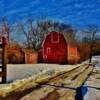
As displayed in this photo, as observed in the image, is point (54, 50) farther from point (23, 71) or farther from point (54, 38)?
point (23, 71)

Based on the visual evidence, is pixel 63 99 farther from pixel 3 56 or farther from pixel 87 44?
pixel 87 44

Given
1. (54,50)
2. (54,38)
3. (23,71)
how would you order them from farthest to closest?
(54,38)
(54,50)
(23,71)

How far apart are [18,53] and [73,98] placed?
43.3 metres

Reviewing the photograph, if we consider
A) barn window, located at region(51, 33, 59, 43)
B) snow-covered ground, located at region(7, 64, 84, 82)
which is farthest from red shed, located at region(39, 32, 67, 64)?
snow-covered ground, located at region(7, 64, 84, 82)

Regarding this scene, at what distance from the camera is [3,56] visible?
1259 cm

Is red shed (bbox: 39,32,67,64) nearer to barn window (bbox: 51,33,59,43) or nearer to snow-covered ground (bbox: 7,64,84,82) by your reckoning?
barn window (bbox: 51,33,59,43)

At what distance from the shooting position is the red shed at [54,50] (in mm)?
51000

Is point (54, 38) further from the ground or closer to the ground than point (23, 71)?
further from the ground

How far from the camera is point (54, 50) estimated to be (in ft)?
171

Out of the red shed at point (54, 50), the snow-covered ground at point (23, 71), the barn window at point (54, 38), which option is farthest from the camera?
the barn window at point (54, 38)

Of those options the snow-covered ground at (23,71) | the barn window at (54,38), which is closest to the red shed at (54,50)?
the barn window at (54,38)

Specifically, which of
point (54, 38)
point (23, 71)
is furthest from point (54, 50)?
point (23, 71)

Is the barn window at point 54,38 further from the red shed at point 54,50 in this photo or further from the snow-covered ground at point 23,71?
the snow-covered ground at point 23,71

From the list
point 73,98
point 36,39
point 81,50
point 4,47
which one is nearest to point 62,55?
point 81,50
